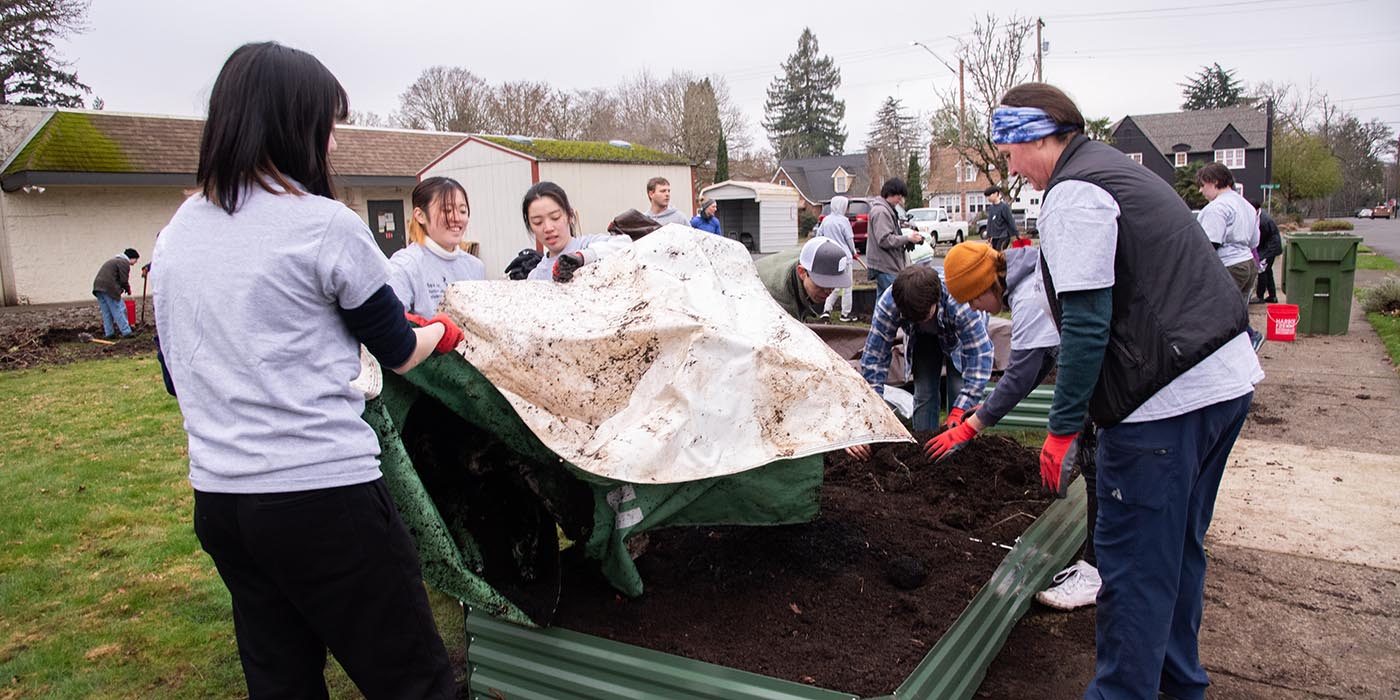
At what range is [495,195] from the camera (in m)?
17.6

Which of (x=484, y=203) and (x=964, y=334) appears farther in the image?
(x=484, y=203)

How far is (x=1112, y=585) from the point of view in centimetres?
241

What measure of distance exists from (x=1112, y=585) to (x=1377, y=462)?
3981 millimetres

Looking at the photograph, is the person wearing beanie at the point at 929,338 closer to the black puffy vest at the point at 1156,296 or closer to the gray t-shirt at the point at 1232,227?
the black puffy vest at the point at 1156,296

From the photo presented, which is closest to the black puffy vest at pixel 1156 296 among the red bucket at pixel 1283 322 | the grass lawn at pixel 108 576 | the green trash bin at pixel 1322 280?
the grass lawn at pixel 108 576

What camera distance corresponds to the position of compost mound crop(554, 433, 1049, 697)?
2.53 metres

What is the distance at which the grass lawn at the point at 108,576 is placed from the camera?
323 cm

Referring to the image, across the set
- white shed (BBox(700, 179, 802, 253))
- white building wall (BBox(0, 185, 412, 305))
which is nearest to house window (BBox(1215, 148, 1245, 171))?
white shed (BBox(700, 179, 802, 253))

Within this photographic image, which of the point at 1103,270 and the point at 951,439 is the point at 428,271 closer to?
the point at 951,439

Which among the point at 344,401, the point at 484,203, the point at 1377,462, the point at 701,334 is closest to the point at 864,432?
the point at 701,334

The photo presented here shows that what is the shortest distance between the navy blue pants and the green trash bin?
29.8ft

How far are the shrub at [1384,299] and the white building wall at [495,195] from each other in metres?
12.6

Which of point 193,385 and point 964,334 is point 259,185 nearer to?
point 193,385

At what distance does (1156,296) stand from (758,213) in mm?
30031
